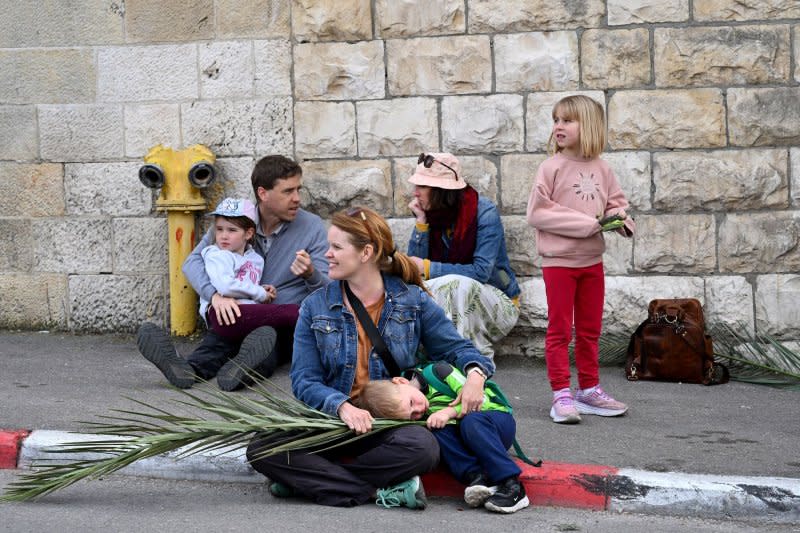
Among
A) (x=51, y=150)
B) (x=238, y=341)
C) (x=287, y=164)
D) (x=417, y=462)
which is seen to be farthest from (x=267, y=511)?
(x=51, y=150)

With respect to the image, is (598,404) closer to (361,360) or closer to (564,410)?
(564,410)

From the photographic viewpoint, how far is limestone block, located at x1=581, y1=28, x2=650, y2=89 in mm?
7496

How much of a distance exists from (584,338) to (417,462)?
6.02ft

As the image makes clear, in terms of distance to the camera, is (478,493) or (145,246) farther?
(145,246)

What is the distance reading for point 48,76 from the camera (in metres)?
8.21

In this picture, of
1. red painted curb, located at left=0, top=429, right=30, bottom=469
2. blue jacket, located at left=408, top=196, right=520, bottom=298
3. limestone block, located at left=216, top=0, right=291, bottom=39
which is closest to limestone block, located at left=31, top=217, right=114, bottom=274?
limestone block, located at left=216, top=0, right=291, bottom=39

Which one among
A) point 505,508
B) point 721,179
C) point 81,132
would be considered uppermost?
point 81,132

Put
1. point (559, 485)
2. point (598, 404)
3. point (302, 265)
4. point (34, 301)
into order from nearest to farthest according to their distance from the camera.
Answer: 1. point (559, 485)
2. point (598, 404)
3. point (302, 265)
4. point (34, 301)

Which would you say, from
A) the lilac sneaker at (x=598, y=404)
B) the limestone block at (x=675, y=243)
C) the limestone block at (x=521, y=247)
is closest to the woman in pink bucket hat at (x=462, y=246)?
the limestone block at (x=521, y=247)

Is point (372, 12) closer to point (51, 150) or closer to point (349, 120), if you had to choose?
point (349, 120)

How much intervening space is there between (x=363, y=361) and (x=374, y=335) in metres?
0.13

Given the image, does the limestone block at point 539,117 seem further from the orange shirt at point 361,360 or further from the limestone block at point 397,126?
the orange shirt at point 361,360

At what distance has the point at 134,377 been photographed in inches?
281

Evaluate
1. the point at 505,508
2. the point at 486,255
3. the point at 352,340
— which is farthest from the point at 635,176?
the point at 505,508
